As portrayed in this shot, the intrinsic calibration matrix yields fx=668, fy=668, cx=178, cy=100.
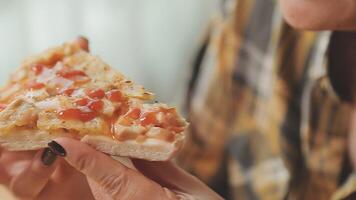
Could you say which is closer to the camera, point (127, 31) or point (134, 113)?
point (134, 113)

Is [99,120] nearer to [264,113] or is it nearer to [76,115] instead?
[76,115]

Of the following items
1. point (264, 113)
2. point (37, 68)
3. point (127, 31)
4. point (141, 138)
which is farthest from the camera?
point (127, 31)

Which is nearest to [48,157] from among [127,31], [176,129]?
[176,129]

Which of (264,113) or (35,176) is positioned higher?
(35,176)

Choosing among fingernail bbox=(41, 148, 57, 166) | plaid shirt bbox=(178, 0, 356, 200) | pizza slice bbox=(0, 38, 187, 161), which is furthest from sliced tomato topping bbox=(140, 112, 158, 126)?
plaid shirt bbox=(178, 0, 356, 200)

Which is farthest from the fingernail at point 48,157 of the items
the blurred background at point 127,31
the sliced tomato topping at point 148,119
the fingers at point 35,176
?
the blurred background at point 127,31

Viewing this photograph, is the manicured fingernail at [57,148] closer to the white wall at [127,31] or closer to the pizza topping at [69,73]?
the pizza topping at [69,73]
